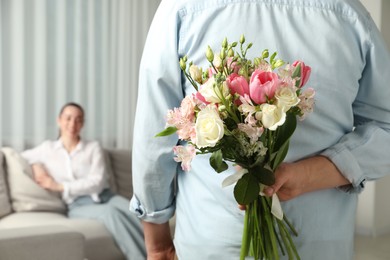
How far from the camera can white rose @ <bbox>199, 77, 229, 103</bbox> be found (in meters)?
0.94

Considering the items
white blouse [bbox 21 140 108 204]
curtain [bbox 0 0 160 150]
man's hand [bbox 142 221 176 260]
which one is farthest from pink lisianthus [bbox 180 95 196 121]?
curtain [bbox 0 0 160 150]

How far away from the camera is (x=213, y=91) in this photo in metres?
0.94

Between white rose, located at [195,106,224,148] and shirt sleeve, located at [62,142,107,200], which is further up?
white rose, located at [195,106,224,148]

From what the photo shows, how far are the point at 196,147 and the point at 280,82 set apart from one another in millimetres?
185

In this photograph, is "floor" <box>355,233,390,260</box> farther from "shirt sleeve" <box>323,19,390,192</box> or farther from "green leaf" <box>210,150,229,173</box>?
"green leaf" <box>210,150,229,173</box>

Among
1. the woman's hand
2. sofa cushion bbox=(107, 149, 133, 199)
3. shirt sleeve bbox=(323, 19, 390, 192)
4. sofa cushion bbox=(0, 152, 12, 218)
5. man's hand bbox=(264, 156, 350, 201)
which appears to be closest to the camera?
man's hand bbox=(264, 156, 350, 201)

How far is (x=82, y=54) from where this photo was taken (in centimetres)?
510

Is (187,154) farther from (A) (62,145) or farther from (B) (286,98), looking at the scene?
(A) (62,145)

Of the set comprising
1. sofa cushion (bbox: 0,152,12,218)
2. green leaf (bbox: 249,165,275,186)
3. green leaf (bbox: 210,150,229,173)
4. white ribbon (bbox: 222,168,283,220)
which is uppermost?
green leaf (bbox: 210,150,229,173)

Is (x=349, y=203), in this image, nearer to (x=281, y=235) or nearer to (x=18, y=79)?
(x=281, y=235)

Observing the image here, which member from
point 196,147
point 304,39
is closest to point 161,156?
point 196,147

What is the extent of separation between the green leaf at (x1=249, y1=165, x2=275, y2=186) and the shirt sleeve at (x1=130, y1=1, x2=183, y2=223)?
0.28 m

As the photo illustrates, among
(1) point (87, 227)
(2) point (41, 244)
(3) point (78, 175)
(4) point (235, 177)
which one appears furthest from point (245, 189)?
(3) point (78, 175)

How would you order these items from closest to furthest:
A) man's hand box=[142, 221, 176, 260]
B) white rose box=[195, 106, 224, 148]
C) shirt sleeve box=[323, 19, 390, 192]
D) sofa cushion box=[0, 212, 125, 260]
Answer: white rose box=[195, 106, 224, 148] → shirt sleeve box=[323, 19, 390, 192] → man's hand box=[142, 221, 176, 260] → sofa cushion box=[0, 212, 125, 260]
